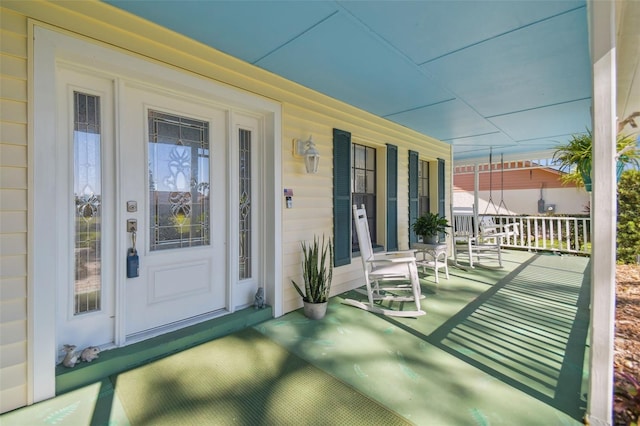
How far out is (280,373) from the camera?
7.02 feet

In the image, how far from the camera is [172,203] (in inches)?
105

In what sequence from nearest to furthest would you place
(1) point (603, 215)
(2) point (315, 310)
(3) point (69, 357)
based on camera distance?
(1) point (603, 215) → (3) point (69, 357) → (2) point (315, 310)

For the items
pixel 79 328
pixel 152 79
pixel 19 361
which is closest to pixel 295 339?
pixel 79 328

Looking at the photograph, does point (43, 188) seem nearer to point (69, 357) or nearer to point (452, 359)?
point (69, 357)

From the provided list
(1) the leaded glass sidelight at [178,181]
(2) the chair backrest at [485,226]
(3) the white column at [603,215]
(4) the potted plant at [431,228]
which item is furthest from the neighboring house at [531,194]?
(1) the leaded glass sidelight at [178,181]

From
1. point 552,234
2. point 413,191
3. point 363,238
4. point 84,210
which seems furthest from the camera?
point 552,234

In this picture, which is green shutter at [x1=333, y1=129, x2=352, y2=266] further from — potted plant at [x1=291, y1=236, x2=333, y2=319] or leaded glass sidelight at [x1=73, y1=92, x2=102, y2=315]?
leaded glass sidelight at [x1=73, y1=92, x2=102, y2=315]

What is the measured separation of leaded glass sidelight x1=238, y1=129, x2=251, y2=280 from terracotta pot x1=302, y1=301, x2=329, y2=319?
0.72 metres

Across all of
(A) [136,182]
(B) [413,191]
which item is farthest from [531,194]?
(A) [136,182]

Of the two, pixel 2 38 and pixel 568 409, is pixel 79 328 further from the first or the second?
pixel 568 409

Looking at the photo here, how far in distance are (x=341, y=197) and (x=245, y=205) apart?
1.34 metres

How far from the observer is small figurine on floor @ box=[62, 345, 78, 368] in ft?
6.62

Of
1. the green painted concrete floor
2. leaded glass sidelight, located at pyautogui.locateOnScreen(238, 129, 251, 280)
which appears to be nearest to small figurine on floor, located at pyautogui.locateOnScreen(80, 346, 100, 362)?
the green painted concrete floor

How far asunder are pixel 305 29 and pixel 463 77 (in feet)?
5.76
